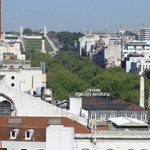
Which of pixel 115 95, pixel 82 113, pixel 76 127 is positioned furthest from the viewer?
pixel 115 95

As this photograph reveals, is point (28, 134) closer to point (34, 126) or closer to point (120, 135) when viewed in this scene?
point (34, 126)

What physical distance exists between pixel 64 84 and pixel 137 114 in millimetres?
81446

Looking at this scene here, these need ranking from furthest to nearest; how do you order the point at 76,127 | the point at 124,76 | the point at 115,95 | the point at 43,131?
the point at 124,76 < the point at 115,95 < the point at 76,127 < the point at 43,131

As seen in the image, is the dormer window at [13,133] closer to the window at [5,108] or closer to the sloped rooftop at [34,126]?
the sloped rooftop at [34,126]

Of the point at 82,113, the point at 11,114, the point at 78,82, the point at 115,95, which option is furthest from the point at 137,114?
the point at 78,82

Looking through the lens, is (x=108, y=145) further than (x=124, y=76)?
No


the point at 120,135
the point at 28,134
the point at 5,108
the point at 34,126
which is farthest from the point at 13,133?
the point at 5,108

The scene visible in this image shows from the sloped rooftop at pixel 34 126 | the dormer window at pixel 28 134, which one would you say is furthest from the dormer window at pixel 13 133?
the dormer window at pixel 28 134

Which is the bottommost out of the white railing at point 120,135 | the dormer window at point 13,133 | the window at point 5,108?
the white railing at point 120,135

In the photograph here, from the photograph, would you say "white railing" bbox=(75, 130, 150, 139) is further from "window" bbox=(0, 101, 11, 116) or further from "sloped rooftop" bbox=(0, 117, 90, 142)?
"window" bbox=(0, 101, 11, 116)

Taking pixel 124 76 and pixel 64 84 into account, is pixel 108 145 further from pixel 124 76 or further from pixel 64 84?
pixel 124 76

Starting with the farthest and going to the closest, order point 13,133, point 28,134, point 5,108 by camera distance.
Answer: point 5,108 → point 13,133 → point 28,134

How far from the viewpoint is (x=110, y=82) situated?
551 ft

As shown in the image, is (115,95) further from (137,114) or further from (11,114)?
(11,114)
